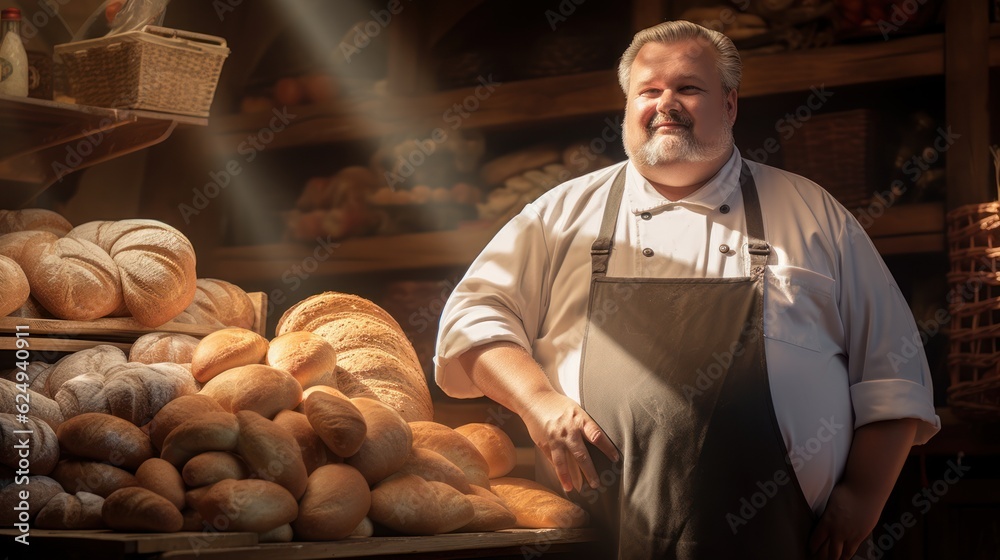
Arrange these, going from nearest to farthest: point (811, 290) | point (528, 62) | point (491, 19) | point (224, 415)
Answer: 1. point (224, 415)
2. point (811, 290)
3. point (528, 62)
4. point (491, 19)

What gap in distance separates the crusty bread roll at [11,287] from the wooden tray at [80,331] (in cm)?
3

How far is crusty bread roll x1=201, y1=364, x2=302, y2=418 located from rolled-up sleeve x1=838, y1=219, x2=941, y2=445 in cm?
112

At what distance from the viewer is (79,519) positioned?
1530mm

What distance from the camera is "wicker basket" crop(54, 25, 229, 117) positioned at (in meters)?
2.43

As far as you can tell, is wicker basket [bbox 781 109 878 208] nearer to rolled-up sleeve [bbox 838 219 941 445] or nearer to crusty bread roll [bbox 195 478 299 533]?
rolled-up sleeve [bbox 838 219 941 445]

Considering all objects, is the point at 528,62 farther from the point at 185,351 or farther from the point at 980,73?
the point at 185,351

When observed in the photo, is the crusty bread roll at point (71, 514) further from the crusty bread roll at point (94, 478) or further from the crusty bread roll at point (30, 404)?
the crusty bread roll at point (30, 404)

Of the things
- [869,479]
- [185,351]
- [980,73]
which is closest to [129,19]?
[185,351]

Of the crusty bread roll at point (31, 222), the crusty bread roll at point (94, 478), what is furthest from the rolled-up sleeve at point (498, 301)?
the crusty bread roll at point (31, 222)

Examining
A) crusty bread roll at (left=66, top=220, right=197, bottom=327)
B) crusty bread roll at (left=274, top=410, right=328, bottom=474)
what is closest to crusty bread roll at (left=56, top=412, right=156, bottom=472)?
crusty bread roll at (left=274, top=410, right=328, bottom=474)

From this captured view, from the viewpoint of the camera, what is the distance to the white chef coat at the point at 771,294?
6.60 ft

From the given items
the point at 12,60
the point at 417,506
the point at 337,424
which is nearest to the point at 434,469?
the point at 417,506

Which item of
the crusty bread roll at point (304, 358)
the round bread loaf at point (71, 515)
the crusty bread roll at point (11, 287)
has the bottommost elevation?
the round bread loaf at point (71, 515)

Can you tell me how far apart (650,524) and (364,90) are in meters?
2.14
